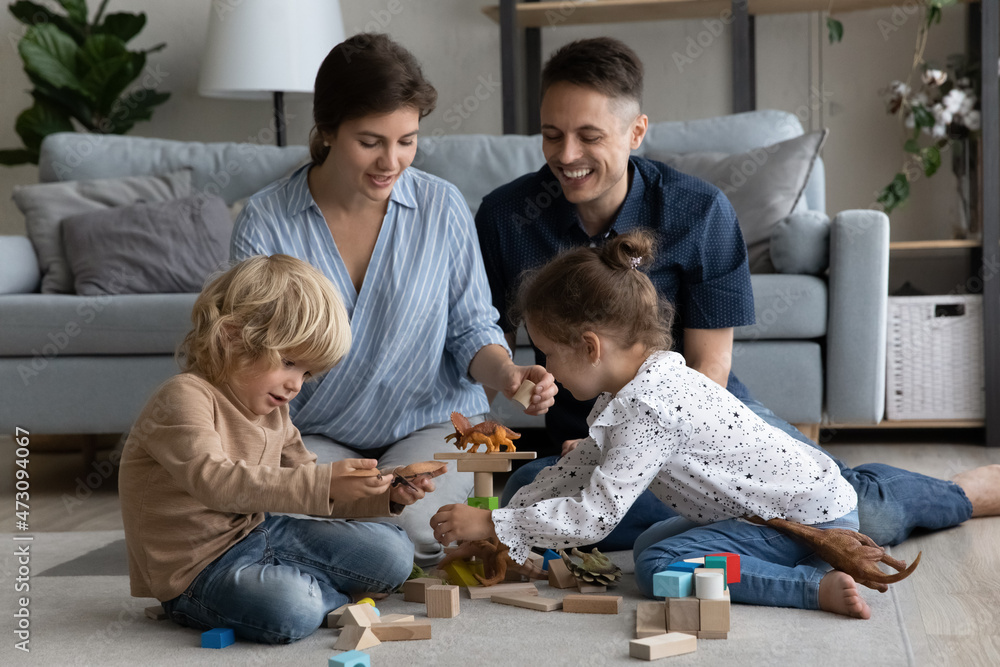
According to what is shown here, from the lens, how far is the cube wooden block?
4.94 feet

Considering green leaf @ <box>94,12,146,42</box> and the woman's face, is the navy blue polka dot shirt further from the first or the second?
green leaf @ <box>94,12,146,42</box>

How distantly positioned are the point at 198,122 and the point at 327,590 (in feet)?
9.73

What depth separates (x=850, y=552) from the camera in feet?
4.68

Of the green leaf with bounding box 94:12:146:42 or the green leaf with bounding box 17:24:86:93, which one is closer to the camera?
the green leaf with bounding box 17:24:86:93

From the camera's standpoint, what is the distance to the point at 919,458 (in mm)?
2596

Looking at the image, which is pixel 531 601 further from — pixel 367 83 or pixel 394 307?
pixel 367 83

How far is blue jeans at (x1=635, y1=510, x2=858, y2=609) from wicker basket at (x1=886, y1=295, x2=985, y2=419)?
1.37 m

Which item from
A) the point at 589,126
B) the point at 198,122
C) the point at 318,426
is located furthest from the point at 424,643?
the point at 198,122

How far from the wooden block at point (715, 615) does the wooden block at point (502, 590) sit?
0.30 m

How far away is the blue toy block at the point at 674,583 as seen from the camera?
1.31 meters

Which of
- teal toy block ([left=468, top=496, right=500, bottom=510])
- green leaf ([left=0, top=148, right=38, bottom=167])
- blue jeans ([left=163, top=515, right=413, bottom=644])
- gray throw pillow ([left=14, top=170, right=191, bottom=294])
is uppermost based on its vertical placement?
green leaf ([left=0, top=148, right=38, bottom=167])

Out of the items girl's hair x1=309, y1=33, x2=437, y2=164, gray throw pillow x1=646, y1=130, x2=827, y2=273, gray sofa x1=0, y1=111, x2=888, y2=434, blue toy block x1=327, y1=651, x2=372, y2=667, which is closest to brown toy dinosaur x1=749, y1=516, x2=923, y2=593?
blue toy block x1=327, y1=651, x2=372, y2=667

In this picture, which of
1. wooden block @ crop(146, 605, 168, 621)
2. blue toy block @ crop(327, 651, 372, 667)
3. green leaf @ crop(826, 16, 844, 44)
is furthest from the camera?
green leaf @ crop(826, 16, 844, 44)

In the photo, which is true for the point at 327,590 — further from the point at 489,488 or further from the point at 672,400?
the point at 672,400
